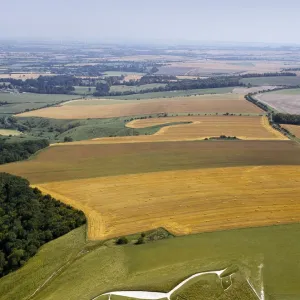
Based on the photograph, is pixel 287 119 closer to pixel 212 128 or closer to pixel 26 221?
pixel 212 128

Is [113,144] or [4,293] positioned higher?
[113,144]

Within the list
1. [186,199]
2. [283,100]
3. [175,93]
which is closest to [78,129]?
[186,199]

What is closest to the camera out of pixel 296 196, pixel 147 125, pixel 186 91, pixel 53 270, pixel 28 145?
pixel 53 270

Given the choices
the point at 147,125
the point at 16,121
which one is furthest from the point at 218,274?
the point at 16,121

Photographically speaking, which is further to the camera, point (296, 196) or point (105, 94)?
point (105, 94)

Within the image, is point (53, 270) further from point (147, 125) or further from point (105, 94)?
point (105, 94)

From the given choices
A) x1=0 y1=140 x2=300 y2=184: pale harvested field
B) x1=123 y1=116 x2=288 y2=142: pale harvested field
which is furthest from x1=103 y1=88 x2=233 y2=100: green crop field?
x1=0 y1=140 x2=300 y2=184: pale harvested field

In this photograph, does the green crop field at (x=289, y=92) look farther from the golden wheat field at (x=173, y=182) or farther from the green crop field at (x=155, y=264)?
the green crop field at (x=155, y=264)
